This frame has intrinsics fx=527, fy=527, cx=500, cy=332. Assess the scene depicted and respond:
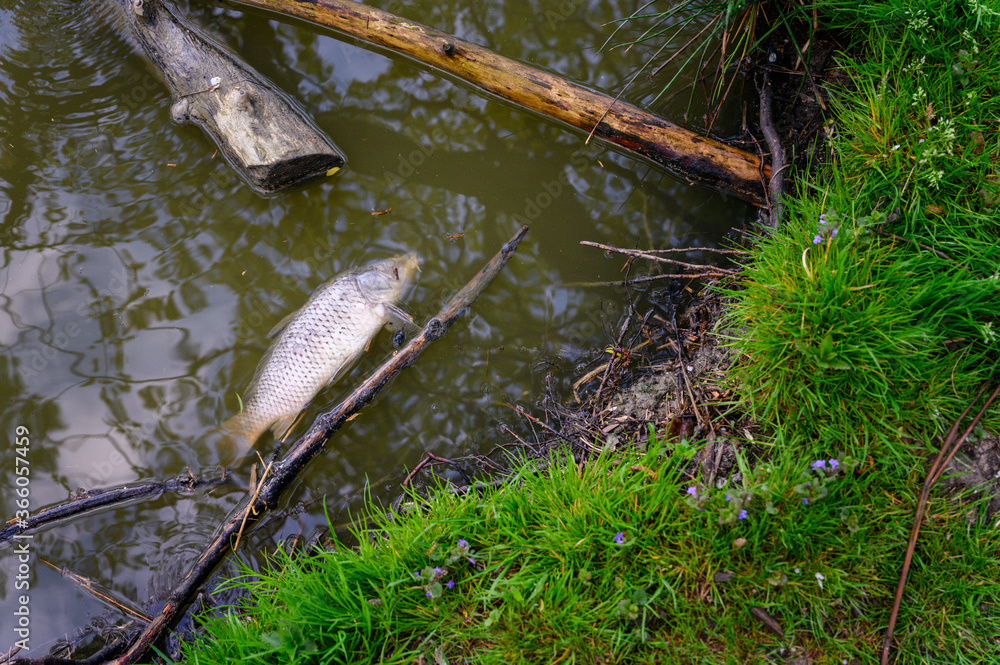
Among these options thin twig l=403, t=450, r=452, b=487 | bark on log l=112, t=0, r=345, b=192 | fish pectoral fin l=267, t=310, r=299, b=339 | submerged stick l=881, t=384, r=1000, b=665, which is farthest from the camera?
fish pectoral fin l=267, t=310, r=299, b=339

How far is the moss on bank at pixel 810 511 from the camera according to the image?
7.50 ft

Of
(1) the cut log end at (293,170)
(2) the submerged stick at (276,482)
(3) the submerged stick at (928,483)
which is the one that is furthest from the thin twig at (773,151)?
(1) the cut log end at (293,170)

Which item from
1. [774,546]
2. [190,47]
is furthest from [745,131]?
[190,47]

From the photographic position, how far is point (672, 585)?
7.75ft

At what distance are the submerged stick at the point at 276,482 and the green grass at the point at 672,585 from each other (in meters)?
0.54

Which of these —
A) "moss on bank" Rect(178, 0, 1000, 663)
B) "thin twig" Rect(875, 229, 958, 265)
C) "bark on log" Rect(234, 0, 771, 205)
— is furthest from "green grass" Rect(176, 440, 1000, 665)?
"bark on log" Rect(234, 0, 771, 205)

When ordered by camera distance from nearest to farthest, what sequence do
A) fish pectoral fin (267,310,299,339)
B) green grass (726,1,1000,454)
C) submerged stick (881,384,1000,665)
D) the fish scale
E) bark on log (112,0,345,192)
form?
submerged stick (881,384,1000,665)
green grass (726,1,1000,454)
the fish scale
bark on log (112,0,345,192)
fish pectoral fin (267,310,299,339)

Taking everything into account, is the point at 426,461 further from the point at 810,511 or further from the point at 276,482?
the point at 810,511

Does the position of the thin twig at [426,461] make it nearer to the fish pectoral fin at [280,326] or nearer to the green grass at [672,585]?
the green grass at [672,585]

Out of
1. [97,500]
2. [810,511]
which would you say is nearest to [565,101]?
[810,511]

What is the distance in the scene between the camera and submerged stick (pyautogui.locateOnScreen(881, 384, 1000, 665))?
7.27ft

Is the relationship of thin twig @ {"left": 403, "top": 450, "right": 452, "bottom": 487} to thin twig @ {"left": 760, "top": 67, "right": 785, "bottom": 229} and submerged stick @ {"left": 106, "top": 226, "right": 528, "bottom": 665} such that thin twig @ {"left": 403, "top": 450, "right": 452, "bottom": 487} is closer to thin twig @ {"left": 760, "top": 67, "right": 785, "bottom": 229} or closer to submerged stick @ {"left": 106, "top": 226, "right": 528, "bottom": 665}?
submerged stick @ {"left": 106, "top": 226, "right": 528, "bottom": 665}

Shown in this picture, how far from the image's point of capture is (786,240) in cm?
267

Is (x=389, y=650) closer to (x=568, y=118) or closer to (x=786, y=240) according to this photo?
(x=786, y=240)
